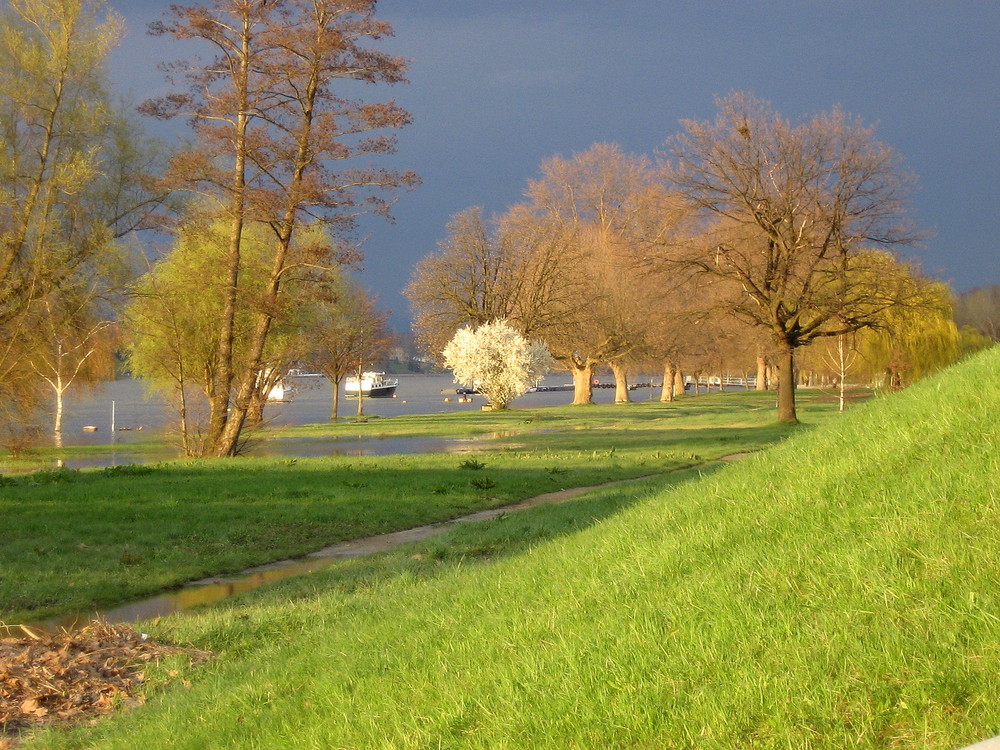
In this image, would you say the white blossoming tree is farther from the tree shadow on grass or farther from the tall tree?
the tree shadow on grass

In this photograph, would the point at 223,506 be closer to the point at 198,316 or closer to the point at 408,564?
the point at 408,564

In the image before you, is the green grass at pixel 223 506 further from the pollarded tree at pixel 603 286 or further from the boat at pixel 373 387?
the boat at pixel 373 387

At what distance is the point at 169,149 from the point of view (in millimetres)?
26344

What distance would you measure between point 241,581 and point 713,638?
26.5 ft

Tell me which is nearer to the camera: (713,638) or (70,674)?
(713,638)

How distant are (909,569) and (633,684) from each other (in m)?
1.48

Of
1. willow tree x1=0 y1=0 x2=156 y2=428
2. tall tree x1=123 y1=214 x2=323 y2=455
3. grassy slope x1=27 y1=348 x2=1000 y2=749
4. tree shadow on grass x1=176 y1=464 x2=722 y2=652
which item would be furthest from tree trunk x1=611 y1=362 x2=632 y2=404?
grassy slope x1=27 y1=348 x2=1000 y2=749

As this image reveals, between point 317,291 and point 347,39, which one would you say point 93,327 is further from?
point 347,39

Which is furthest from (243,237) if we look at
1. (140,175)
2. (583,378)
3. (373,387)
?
(373,387)

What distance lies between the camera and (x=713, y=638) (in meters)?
4.18

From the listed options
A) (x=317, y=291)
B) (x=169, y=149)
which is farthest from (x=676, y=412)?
(x=169, y=149)

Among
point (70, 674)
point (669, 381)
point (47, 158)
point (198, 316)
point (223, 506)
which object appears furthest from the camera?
point (669, 381)

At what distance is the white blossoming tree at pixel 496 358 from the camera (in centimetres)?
5319

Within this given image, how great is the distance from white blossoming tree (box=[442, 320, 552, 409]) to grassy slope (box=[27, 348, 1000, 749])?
150 ft
